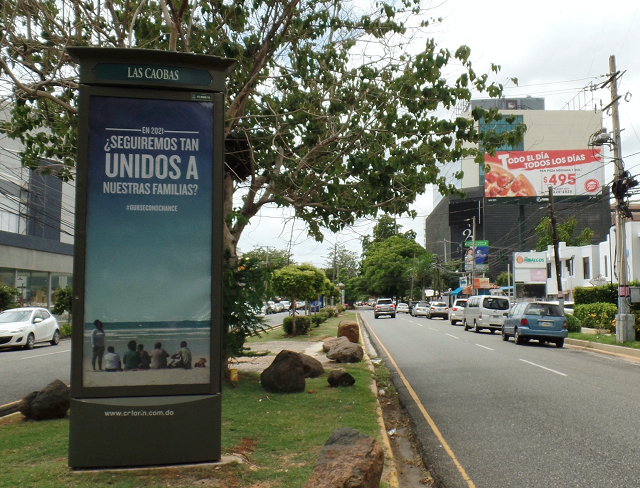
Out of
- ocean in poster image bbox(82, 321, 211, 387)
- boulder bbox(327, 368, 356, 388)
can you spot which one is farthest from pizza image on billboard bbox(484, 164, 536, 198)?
ocean in poster image bbox(82, 321, 211, 387)

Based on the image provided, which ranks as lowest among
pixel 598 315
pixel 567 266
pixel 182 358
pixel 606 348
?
pixel 606 348

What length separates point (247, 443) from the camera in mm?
6836

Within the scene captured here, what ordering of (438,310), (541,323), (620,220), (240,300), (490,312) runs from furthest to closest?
(438,310), (490,312), (620,220), (541,323), (240,300)

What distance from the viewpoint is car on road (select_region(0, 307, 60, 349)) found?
69.5 feet

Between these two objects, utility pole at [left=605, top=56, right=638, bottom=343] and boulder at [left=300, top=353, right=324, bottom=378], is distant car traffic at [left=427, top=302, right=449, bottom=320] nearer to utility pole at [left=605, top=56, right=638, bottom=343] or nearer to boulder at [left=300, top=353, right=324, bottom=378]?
utility pole at [left=605, top=56, right=638, bottom=343]

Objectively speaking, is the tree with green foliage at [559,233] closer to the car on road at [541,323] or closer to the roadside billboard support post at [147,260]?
the car on road at [541,323]

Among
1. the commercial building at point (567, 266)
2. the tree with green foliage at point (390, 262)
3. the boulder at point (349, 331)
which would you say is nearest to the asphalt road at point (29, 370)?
the boulder at point (349, 331)

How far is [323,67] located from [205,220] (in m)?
6.57

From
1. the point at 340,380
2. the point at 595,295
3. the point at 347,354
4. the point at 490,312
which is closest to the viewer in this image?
the point at 340,380

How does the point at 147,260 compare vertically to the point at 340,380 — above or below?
above

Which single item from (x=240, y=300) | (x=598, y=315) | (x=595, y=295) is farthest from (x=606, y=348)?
(x=240, y=300)

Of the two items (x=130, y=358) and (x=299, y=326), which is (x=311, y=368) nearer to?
(x=130, y=358)

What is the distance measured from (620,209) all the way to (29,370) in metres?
20.3

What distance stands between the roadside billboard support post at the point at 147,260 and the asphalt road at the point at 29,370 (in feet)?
20.3
